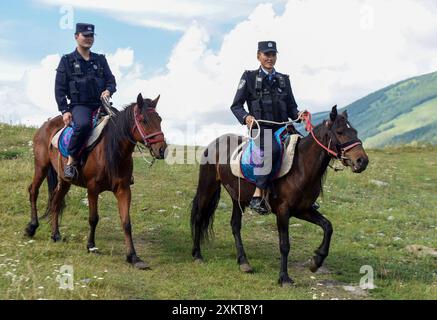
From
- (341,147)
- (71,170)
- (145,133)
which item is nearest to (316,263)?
(341,147)

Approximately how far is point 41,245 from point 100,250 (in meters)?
1.17

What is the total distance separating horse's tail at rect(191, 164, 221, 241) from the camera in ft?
33.2

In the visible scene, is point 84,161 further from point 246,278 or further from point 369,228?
point 369,228

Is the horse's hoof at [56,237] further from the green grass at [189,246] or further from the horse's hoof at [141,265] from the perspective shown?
the horse's hoof at [141,265]

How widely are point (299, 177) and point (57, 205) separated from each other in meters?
5.42

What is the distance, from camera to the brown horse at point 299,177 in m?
7.83

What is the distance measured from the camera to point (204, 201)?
1021cm

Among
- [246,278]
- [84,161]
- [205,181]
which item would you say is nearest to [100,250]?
[84,161]

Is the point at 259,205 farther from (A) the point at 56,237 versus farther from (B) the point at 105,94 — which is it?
(A) the point at 56,237

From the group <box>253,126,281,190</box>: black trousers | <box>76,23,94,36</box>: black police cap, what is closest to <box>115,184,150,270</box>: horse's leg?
<box>253,126,281,190</box>: black trousers

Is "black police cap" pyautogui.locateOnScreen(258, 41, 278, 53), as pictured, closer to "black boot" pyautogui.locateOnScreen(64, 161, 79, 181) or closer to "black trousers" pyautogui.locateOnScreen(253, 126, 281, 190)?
"black trousers" pyautogui.locateOnScreen(253, 126, 281, 190)

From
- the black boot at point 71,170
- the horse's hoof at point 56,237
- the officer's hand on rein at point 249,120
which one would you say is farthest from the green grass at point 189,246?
the officer's hand on rein at point 249,120

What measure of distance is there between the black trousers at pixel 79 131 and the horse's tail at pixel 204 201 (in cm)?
233

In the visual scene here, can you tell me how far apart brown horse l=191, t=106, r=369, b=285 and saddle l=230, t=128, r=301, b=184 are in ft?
0.38
